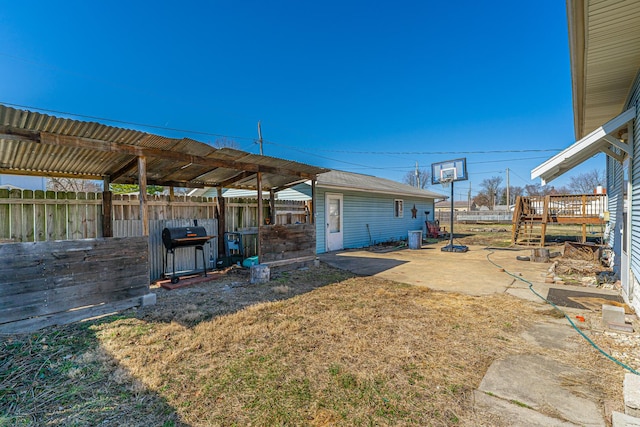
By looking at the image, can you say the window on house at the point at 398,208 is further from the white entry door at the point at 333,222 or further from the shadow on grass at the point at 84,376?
the shadow on grass at the point at 84,376

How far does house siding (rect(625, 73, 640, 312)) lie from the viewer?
3.84 metres

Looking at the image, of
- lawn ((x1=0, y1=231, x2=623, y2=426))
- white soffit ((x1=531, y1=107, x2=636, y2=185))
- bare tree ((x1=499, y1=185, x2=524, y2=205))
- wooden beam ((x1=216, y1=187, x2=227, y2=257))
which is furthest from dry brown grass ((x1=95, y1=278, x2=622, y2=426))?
bare tree ((x1=499, y1=185, x2=524, y2=205))

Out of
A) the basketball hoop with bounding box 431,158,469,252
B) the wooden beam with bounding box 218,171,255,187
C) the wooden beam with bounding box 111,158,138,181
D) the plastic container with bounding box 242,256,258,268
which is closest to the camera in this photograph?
the wooden beam with bounding box 111,158,138,181

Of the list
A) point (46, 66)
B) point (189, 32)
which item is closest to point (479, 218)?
point (189, 32)

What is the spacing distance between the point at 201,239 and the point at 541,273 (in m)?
7.65

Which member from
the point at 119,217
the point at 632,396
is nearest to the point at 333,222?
the point at 119,217

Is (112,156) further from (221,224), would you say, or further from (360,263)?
(360,263)

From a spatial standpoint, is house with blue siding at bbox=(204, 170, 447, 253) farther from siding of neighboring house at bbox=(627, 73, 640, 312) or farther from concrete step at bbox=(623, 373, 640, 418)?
concrete step at bbox=(623, 373, 640, 418)

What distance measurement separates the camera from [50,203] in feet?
16.1

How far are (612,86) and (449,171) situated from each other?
7.26 metres

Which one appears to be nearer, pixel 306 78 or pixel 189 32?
pixel 189 32

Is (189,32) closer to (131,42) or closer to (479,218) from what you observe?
(131,42)

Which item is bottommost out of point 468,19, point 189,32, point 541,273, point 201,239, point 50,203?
point 541,273

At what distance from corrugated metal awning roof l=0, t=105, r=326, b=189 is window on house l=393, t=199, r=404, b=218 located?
8057 millimetres
